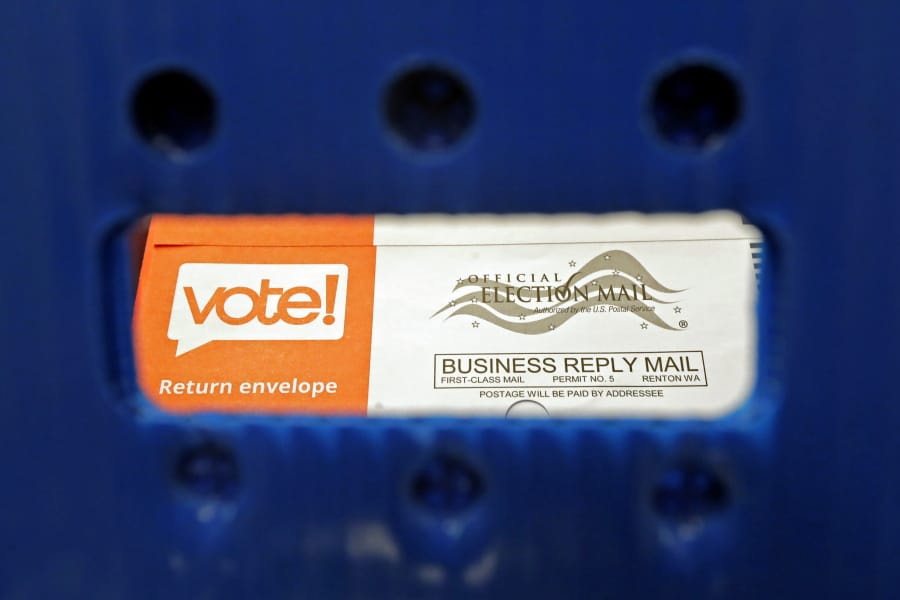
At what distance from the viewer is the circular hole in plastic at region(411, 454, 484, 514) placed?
0.41 metres

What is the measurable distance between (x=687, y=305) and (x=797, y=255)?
834mm

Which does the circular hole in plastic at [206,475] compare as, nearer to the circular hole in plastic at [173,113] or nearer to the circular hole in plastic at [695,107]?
the circular hole in plastic at [173,113]

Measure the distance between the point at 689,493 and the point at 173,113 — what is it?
270 mm

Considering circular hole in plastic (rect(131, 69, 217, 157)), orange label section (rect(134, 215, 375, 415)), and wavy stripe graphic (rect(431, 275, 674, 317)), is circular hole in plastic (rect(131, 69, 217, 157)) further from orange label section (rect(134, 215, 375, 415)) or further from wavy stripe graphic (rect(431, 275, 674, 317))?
wavy stripe graphic (rect(431, 275, 674, 317))

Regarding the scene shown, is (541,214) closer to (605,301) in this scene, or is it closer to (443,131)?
(443,131)

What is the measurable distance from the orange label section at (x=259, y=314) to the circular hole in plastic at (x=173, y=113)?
0.71m

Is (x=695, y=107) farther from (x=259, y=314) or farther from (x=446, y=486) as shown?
(x=259, y=314)

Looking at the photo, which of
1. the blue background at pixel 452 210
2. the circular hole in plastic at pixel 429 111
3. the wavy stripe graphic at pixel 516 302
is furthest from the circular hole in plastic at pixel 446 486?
the wavy stripe graphic at pixel 516 302

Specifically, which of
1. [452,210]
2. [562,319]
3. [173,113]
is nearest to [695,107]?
[452,210]

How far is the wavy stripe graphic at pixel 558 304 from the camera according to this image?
47.6 inches

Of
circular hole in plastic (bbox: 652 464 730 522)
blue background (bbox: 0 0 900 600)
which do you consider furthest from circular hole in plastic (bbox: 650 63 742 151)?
circular hole in plastic (bbox: 652 464 730 522)

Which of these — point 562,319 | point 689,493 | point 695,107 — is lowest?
point 689,493

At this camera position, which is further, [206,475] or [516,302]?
[516,302]

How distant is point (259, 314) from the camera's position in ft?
4.03
